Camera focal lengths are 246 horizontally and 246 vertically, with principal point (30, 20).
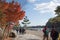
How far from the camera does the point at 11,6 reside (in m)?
31.5

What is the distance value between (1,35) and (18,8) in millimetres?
4217

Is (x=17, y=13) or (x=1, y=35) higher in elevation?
(x=17, y=13)

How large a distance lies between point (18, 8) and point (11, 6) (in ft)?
4.78

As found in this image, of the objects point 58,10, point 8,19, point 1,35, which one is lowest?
point 1,35

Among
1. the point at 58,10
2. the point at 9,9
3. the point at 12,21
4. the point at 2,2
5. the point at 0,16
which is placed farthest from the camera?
the point at 58,10

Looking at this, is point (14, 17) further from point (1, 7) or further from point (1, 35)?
point (1, 7)

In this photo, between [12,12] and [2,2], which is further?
[12,12]

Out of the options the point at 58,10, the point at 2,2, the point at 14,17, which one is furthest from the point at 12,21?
the point at 58,10

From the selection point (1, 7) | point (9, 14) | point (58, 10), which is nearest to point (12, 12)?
point (9, 14)

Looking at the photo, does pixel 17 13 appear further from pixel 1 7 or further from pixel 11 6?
pixel 1 7

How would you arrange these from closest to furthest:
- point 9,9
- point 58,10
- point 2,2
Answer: point 2,2 < point 9,9 < point 58,10

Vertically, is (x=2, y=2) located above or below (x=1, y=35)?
above

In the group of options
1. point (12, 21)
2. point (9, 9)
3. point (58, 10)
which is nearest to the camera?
point (9, 9)

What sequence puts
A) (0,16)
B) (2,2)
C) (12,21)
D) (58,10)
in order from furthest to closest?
(58,10) < (12,21) < (2,2) < (0,16)
